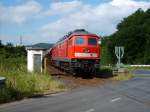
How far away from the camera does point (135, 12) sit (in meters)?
133

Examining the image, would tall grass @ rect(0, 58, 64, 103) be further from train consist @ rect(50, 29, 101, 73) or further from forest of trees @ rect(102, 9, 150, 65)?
forest of trees @ rect(102, 9, 150, 65)

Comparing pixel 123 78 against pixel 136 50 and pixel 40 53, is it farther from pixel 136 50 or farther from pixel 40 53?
pixel 136 50

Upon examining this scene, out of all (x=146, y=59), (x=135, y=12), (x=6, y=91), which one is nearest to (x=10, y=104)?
(x=6, y=91)

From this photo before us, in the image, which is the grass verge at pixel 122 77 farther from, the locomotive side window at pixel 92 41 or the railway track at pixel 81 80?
the locomotive side window at pixel 92 41

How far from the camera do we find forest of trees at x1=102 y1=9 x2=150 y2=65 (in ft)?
379

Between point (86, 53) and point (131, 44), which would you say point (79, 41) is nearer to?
point (86, 53)

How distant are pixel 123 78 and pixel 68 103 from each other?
19890 mm

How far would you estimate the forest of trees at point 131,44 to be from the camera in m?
116

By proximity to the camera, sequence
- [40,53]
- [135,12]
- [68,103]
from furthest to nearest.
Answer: [135,12]
[40,53]
[68,103]

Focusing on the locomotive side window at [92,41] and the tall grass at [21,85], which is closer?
the tall grass at [21,85]

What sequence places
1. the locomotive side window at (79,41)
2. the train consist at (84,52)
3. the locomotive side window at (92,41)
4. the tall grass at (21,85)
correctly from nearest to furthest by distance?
the tall grass at (21,85) → the train consist at (84,52) → the locomotive side window at (79,41) → the locomotive side window at (92,41)

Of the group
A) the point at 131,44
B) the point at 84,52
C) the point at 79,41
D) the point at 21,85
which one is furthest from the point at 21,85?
the point at 131,44

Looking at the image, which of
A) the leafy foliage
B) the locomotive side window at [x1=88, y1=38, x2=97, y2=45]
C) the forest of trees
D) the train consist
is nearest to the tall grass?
the leafy foliage

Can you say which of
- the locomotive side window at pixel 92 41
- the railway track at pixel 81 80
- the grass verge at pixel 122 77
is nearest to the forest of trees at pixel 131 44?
the grass verge at pixel 122 77
